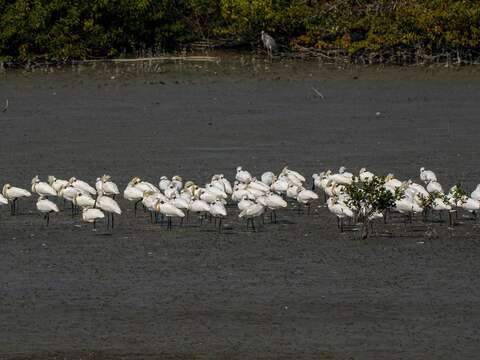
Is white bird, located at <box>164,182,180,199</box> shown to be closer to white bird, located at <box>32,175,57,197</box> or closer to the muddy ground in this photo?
the muddy ground

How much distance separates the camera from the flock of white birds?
51.5 ft

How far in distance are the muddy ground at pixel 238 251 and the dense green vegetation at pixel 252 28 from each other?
4.49 meters

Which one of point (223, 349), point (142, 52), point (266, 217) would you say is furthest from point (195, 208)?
point (142, 52)

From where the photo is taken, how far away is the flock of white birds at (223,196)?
51.5 feet

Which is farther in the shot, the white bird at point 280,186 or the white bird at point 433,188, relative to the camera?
the white bird at point 280,186

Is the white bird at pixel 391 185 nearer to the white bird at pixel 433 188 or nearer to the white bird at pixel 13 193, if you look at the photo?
the white bird at pixel 433 188

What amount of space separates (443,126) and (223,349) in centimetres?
1448

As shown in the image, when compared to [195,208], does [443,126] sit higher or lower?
higher

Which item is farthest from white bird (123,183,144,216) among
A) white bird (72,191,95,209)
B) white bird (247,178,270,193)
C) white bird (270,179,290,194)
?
white bird (270,179,290,194)

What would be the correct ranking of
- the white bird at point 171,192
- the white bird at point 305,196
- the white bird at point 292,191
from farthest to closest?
the white bird at point 292,191, the white bird at point 305,196, the white bird at point 171,192

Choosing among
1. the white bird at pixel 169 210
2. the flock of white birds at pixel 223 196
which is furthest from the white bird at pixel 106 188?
the white bird at pixel 169 210

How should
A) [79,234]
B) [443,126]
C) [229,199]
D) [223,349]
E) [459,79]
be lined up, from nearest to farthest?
1. [223,349]
2. [79,234]
3. [229,199]
4. [443,126]
5. [459,79]

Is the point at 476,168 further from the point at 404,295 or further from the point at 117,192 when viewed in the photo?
the point at 404,295

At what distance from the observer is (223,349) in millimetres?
10742
